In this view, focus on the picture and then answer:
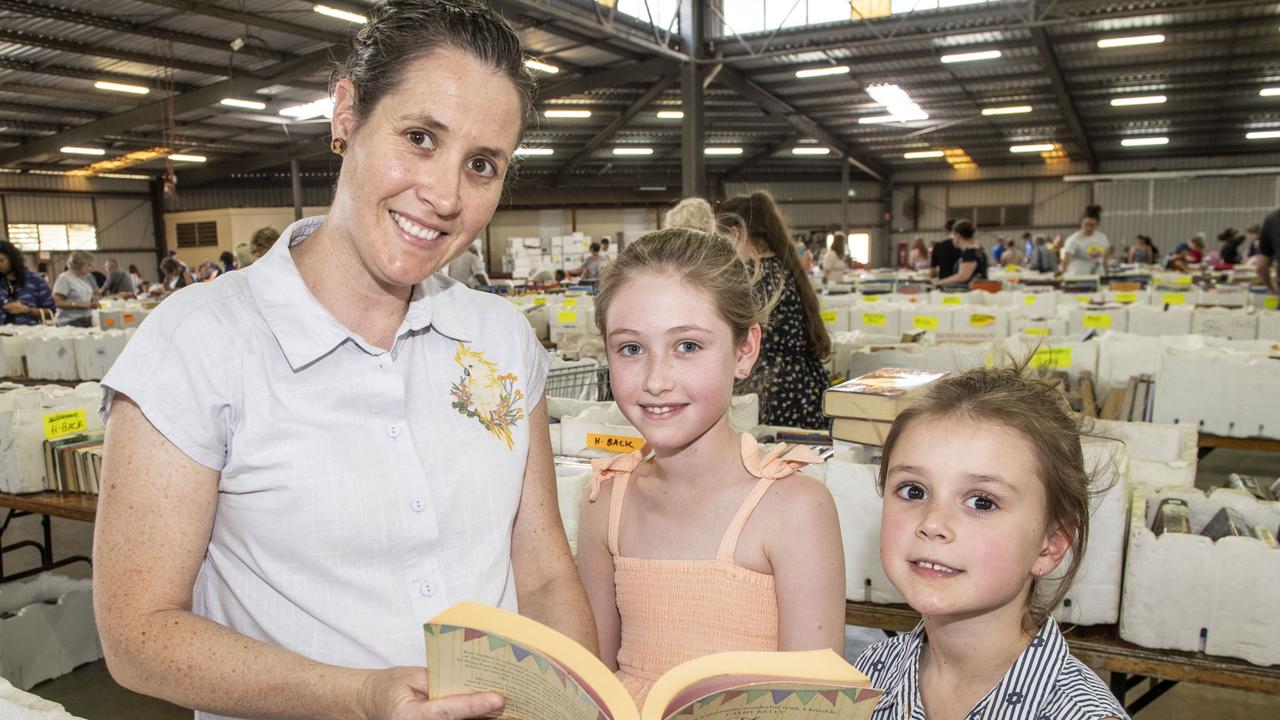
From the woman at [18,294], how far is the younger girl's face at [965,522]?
7.87 meters

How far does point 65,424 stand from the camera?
9.63 feet

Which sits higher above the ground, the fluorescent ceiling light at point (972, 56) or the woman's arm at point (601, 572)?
the fluorescent ceiling light at point (972, 56)

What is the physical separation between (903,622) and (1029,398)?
Result: 2.85ft

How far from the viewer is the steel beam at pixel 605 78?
12883 mm

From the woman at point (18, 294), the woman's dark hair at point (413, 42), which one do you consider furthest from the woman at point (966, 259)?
the woman at point (18, 294)

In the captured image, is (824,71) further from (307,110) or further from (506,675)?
(506,675)

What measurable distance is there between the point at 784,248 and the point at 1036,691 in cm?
240

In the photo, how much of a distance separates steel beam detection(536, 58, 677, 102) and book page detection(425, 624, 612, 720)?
1283 centimetres

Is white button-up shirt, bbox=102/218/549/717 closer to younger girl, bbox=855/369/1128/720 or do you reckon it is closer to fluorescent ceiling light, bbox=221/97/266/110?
younger girl, bbox=855/369/1128/720

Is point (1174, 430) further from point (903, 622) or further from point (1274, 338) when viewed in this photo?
point (1274, 338)

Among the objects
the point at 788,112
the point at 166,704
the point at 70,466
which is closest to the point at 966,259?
the point at 166,704

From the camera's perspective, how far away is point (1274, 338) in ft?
15.7

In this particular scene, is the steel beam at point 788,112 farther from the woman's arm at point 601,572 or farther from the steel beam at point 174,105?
the woman's arm at point 601,572

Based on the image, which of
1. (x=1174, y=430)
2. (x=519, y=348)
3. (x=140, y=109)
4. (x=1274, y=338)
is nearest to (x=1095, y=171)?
(x=1274, y=338)
